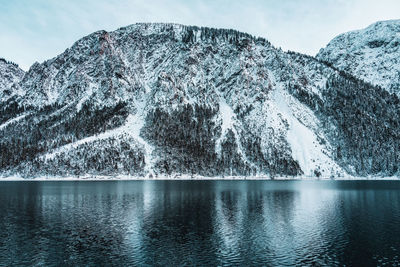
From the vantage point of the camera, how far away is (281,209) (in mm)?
82438

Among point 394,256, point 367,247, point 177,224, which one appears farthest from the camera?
point 177,224

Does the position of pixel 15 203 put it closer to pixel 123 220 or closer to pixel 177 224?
pixel 123 220

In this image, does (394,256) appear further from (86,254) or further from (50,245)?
(50,245)

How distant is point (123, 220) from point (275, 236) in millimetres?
29451

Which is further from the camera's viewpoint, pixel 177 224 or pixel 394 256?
pixel 177 224

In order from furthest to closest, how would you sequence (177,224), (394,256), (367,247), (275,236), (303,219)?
(303,219), (177,224), (275,236), (367,247), (394,256)

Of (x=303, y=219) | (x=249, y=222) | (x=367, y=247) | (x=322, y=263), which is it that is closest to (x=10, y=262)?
(x=322, y=263)

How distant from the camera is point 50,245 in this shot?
4756 cm

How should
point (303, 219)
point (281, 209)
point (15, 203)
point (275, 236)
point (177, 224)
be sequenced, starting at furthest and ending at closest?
1. point (15, 203)
2. point (281, 209)
3. point (303, 219)
4. point (177, 224)
5. point (275, 236)

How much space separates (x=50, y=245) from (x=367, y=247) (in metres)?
42.9

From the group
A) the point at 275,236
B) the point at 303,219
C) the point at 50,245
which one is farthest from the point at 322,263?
the point at 50,245

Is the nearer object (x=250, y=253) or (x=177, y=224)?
(x=250, y=253)

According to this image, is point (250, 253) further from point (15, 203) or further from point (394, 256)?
point (15, 203)

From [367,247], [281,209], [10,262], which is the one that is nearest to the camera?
[10,262]
